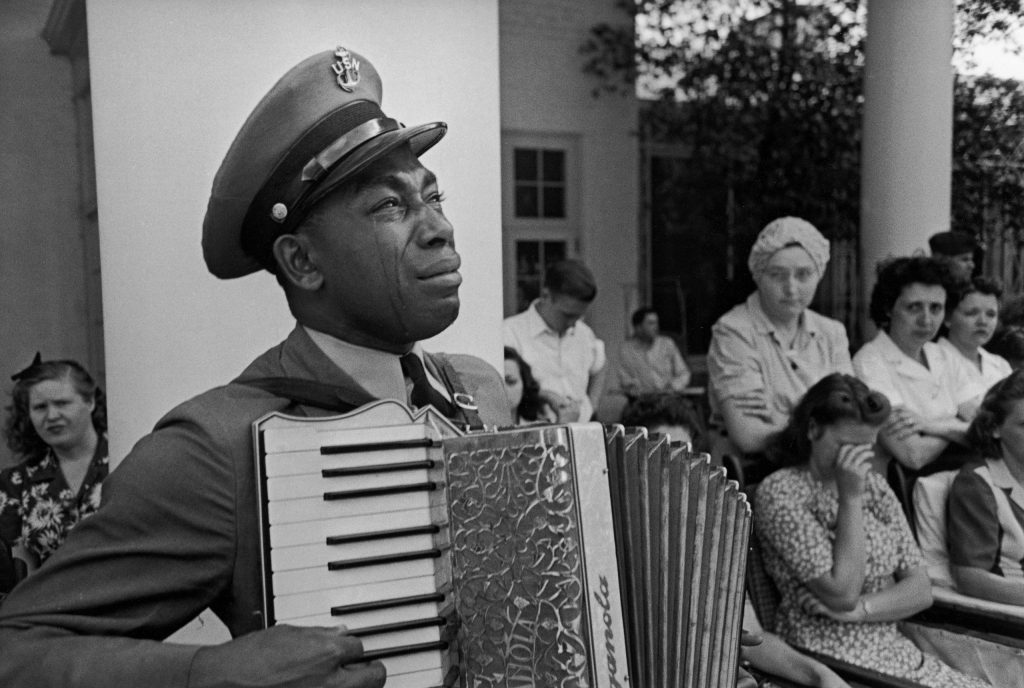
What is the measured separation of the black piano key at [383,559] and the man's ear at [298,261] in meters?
0.38

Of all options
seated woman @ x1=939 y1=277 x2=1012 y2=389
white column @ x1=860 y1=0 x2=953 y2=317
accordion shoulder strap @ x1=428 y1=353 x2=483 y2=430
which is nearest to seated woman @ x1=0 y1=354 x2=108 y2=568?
accordion shoulder strap @ x1=428 y1=353 x2=483 y2=430

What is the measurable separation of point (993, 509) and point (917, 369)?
69cm

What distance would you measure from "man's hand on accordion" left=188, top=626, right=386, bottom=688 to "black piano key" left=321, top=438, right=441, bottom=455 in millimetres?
206

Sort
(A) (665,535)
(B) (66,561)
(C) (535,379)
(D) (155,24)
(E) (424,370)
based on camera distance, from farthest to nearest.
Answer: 1. (C) (535,379)
2. (D) (155,24)
3. (E) (424,370)
4. (A) (665,535)
5. (B) (66,561)

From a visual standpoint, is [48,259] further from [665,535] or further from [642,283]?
[642,283]

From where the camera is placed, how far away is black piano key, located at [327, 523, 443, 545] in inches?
45.6

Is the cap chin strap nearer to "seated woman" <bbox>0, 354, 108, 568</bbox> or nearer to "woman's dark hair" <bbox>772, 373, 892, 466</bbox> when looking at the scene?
"seated woman" <bbox>0, 354, 108, 568</bbox>

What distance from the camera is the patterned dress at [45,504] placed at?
2572 mm

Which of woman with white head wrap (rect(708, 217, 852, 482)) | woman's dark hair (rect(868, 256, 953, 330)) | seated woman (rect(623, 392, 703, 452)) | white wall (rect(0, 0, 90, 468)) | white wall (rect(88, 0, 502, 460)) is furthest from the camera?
woman's dark hair (rect(868, 256, 953, 330))

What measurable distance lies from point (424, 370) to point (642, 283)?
283 inches

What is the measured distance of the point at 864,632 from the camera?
9.03ft

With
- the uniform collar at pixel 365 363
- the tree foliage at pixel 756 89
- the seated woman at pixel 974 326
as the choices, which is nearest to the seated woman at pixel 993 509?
the seated woman at pixel 974 326

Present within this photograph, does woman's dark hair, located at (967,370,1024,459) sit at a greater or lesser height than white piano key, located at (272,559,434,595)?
lesser

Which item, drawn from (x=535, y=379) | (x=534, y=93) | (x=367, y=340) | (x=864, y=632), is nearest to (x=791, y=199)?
(x=534, y=93)
